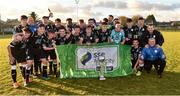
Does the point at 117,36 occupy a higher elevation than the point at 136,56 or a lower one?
higher

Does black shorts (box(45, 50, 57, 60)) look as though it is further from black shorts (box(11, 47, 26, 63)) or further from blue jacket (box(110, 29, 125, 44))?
blue jacket (box(110, 29, 125, 44))

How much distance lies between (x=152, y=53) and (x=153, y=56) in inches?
4.5

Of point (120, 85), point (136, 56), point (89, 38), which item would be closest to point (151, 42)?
point (136, 56)

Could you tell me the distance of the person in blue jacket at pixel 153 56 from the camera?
1276 centimetres

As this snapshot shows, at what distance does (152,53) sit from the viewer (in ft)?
42.5

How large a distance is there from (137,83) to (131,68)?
1.45 m

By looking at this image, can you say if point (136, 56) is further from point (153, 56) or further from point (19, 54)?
point (19, 54)

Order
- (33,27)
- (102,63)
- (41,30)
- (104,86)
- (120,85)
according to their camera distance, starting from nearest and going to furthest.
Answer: (104,86) < (120,85) < (41,30) < (102,63) < (33,27)

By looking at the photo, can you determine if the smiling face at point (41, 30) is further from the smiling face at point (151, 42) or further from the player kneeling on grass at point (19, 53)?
the smiling face at point (151, 42)

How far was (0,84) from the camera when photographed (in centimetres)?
1203

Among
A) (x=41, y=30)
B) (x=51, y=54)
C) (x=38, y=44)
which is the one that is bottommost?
(x=51, y=54)

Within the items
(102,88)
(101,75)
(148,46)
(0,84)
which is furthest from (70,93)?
(148,46)

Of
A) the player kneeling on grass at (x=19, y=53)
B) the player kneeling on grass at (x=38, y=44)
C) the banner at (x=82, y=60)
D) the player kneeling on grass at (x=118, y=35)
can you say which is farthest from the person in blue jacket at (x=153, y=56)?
the player kneeling on grass at (x=19, y=53)

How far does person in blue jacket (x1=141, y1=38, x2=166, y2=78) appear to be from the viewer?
12.8 meters
